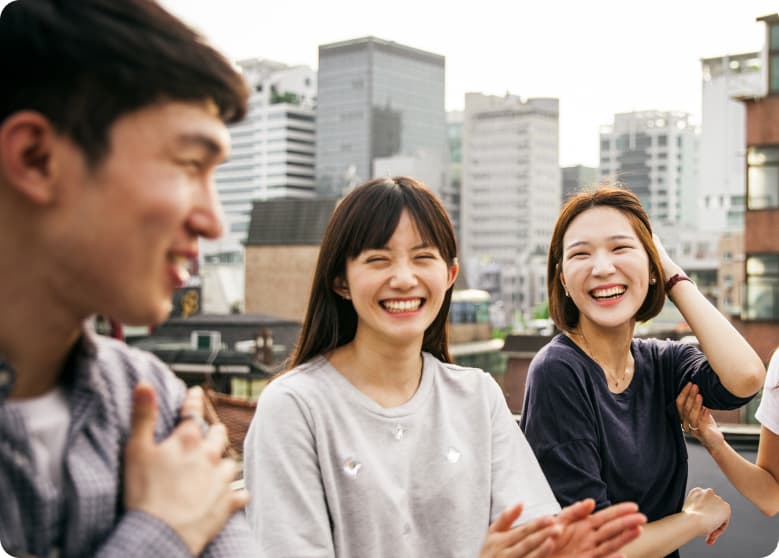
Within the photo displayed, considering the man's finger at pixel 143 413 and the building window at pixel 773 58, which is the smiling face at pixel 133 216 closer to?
the man's finger at pixel 143 413

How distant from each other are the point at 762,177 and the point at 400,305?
1580cm

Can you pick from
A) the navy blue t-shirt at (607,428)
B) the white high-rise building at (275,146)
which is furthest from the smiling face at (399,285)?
the white high-rise building at (275,146)

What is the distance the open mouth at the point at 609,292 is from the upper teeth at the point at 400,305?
1.58 feet

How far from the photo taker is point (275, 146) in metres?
83.0

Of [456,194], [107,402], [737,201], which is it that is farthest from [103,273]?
[456,194]

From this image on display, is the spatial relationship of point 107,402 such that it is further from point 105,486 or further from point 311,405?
point 311,405

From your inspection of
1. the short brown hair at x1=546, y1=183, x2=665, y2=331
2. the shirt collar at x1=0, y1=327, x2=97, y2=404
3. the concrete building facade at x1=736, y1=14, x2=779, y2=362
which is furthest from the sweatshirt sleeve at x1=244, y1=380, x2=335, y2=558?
the concrete building facade at x1=736, y1=14, x2=779, y2=362

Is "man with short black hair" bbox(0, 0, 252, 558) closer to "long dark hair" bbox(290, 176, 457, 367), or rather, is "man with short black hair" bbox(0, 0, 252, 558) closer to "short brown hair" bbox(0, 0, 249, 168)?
"short brown hair" bbox(0, 0, 249, 168)

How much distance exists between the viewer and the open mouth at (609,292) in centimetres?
189

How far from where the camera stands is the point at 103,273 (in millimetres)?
814

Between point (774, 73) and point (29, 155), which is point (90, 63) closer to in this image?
point (29, 155)

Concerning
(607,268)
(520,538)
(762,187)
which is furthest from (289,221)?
(520,538)

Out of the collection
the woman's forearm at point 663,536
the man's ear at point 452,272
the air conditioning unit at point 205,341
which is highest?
the man's ear at point 452,272

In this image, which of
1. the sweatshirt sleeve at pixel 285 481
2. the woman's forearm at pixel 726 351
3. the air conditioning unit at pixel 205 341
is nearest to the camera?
the sweatshirt sleeve at pixel 285 481
